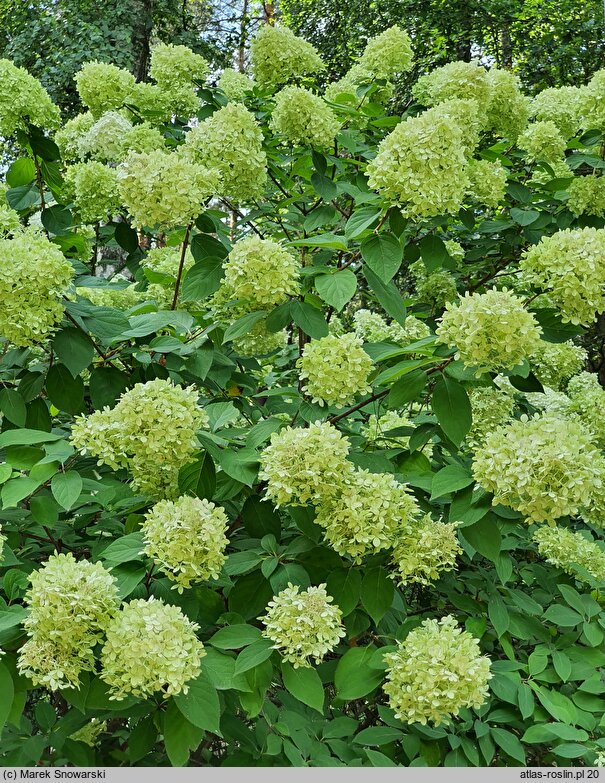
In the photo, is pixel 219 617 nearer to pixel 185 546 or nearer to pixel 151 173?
pixel 185 546

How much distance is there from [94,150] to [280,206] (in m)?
0.72

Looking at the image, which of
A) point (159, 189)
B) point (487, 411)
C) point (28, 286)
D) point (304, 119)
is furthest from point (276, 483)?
point (304, 119)

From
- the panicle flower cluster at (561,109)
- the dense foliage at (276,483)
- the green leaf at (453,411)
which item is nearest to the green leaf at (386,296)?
the dense foliage at (276,483)

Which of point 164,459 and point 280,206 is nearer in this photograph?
point 164,459

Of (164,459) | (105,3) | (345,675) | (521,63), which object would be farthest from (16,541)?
(521,63)

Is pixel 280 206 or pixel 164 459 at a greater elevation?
pixel 280 206

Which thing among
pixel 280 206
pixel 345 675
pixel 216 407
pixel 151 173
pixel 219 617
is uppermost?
pixel 151 173

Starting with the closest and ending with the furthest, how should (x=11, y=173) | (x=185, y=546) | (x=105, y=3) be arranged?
(x=185, y=546)
(x=11, y=173)
(x=105, y=3)

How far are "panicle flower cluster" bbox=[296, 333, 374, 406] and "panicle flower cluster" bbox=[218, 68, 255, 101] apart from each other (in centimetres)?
181

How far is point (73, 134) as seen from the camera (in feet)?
9.66

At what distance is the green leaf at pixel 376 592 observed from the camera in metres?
1.76

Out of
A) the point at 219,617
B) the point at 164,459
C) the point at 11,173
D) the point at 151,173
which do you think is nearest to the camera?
the point at 164,459

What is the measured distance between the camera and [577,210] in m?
2.88

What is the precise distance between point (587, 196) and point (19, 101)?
84.3 inches
